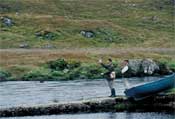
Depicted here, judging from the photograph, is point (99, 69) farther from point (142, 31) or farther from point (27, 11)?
point (27, 11)

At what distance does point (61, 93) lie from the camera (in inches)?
2144

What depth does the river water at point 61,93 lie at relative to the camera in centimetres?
4059

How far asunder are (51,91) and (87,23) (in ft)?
244

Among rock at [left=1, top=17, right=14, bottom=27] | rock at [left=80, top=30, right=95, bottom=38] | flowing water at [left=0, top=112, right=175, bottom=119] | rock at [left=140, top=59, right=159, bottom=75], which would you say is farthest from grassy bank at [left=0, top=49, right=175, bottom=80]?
rock at [left=1, top=17, right=14, bottom=27]

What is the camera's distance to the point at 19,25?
129750mm

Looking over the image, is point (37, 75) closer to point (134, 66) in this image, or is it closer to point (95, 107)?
point (134, 66)

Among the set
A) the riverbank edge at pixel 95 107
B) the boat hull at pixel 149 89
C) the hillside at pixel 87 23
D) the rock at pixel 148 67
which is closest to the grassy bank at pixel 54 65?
the rock at pixel 148 67

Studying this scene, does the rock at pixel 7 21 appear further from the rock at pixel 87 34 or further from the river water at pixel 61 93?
the river water at pixel 61 93

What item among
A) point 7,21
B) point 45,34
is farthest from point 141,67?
point 7,21

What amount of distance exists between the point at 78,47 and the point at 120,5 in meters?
52.9

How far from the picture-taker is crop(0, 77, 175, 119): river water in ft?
133

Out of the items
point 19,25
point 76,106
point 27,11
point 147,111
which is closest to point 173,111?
point 147,111

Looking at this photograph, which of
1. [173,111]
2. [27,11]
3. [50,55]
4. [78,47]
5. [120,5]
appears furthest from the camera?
[120,5]

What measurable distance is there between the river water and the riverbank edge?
92cm
